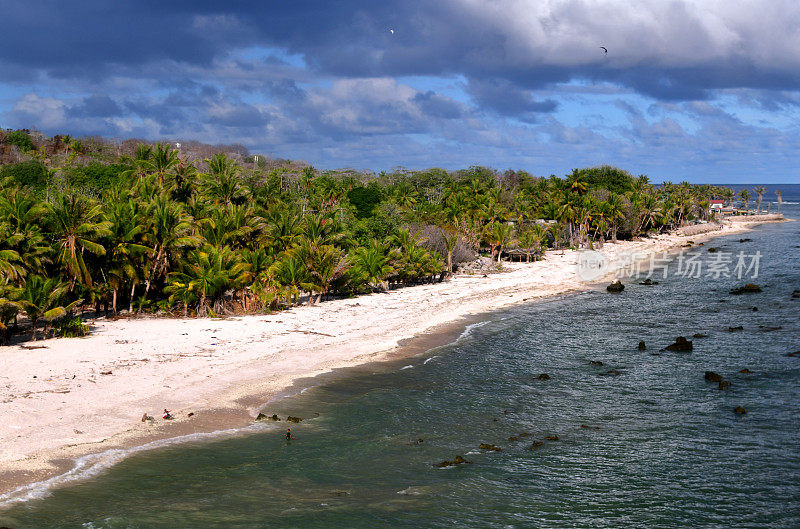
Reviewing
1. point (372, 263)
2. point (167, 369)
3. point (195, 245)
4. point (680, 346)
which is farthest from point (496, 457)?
point (372, 263)

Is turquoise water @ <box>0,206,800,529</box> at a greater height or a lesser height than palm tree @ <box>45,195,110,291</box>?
lesser

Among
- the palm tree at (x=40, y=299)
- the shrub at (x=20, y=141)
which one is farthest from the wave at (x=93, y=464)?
the shrub at (x=20, y=141)

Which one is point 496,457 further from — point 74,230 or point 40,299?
point 74,230

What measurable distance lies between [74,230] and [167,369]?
404 inches

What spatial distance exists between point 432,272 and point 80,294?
25777 mm

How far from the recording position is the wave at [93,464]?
44.7 ft

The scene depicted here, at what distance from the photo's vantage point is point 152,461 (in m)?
15.9

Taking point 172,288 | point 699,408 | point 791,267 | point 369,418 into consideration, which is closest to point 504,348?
point 699,408

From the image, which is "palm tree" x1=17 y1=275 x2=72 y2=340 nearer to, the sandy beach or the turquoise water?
the sandy beach

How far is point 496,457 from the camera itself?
1725 cm

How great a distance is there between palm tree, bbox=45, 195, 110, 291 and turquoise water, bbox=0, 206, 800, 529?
14.4m

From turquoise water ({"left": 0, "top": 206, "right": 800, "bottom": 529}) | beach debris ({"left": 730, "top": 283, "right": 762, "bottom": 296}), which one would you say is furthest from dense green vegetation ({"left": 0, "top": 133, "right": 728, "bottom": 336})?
beach debris ({"left": 730, "top": 283, "right": 762, "bottom": 296})

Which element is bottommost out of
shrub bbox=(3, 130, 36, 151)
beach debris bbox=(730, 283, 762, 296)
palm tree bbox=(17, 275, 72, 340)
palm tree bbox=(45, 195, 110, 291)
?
beach debris bbox=(730, 283, 762, 296)

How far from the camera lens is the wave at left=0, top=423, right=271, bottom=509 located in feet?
44.7
